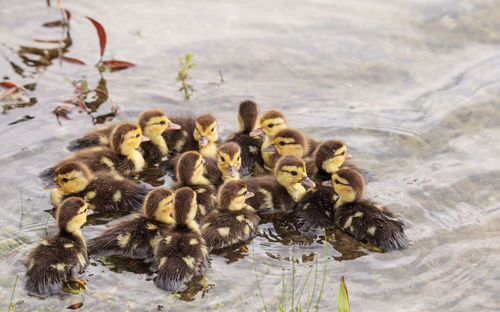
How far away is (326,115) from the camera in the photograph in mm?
6266

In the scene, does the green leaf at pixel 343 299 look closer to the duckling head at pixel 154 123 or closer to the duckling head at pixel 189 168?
the duckling head at pixel 189 168

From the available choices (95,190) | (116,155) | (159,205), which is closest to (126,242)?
(159,205)

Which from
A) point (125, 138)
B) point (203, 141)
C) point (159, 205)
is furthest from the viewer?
point (203, 141)

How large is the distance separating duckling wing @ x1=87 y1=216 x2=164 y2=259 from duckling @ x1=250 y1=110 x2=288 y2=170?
60.1 inches

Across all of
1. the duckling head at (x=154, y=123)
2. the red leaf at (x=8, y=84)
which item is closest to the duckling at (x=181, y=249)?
the duckling head at (x=154, y=123)

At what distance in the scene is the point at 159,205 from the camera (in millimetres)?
4316

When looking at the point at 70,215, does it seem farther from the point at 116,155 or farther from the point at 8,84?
the point at 8,84

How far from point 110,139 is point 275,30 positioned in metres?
3.06

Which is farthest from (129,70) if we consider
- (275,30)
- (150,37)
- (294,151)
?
(294,151)

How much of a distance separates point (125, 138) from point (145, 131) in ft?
1.24

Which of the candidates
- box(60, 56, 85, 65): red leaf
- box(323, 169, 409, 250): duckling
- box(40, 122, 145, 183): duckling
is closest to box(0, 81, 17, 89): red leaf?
box(60, 56, 85, 65): red leaf

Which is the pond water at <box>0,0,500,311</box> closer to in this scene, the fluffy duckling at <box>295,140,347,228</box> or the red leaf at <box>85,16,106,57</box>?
the fluffy duckling at <box>295,140,347,228</box>

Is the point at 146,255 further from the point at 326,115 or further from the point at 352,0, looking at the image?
the point at 352,0

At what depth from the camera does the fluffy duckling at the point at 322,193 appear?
15.4 ft
